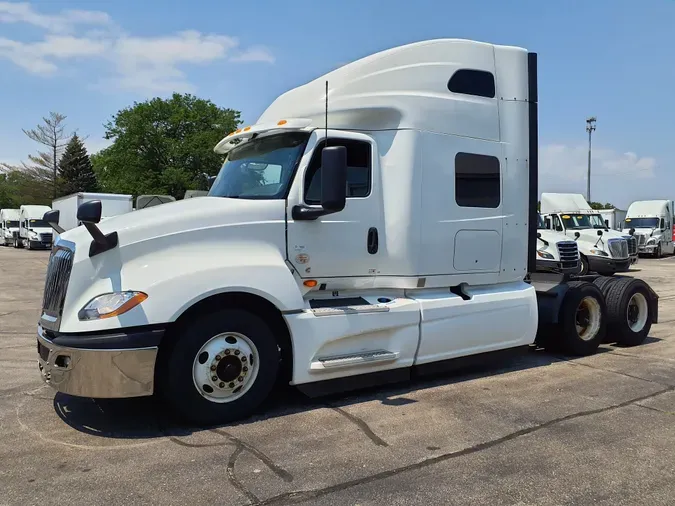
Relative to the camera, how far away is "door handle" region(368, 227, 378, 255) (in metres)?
5.65

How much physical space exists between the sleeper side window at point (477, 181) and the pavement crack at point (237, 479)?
348cm

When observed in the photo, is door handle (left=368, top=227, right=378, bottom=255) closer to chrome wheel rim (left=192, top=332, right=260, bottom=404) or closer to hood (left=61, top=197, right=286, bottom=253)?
hood (left=61, top=197, right=286, bottom=253)

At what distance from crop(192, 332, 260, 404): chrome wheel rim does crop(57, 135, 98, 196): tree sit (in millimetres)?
68940

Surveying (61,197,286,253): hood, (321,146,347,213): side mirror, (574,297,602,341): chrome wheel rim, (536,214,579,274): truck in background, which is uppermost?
(321,146,347,213): side mirror

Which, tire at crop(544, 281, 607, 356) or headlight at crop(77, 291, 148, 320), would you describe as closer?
headlight at crop(77, 291, 148, 320)

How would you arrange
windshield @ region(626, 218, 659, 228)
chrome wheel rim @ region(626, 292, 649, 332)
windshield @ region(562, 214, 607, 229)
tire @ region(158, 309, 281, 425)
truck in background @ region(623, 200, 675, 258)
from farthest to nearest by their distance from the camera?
windshield @ region(626, 218, 659, 228) → truck in background @ region(623, 200, 675, 258) → windshield @ region(562, 214, 607, 229) → chrome wheel rim @ region(626, 292, 649, 332) → tire @ region(158, 309, 281, 425)

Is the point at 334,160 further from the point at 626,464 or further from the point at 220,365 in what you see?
the point at 626,464

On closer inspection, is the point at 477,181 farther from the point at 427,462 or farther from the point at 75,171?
the point at 75,171

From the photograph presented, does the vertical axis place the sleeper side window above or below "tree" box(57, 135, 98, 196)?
below

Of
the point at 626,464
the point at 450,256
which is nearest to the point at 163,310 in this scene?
the point at 450,256

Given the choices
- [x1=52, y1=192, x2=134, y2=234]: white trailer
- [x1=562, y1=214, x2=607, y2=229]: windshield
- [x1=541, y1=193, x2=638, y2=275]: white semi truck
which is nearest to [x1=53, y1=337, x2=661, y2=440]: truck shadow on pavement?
[x1=541, y1=193, x2=638, y2=275]: white semi truck

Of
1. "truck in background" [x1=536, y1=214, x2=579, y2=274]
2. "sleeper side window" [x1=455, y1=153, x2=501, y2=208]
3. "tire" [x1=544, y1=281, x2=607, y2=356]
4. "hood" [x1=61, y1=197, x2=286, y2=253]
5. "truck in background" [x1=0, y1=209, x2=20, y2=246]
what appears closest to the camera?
"hood" [x1=61, y1=197, x2=286, y2=253]

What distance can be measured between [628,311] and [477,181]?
3.59 m

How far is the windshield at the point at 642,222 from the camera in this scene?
3209 centimetres
